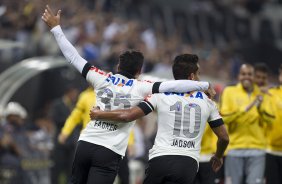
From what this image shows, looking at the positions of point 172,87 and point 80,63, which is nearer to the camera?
point 172,87

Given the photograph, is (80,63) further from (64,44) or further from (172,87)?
(172,87)

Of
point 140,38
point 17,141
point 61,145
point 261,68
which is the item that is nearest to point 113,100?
point 261,68

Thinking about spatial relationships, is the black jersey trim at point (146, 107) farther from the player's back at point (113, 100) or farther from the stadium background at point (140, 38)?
the stadium background at point (140, 38)

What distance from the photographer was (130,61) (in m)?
10.7

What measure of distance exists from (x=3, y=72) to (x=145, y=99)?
9644 millimetres

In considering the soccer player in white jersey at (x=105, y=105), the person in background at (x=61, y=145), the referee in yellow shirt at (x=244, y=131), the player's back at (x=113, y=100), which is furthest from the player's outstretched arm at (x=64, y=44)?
the person in background at (x=61, y=145)

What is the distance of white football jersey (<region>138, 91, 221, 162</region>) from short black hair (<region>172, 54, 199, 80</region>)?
256 millimetres

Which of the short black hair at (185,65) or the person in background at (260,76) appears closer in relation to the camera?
the short black hair at (185,65)

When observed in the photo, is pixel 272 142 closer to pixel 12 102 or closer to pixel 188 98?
pixel 188 98

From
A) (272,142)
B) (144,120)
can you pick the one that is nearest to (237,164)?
(272,142)

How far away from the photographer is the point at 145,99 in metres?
10.4

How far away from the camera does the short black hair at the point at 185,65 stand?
10539 millimetres

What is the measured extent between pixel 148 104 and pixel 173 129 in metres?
0.39

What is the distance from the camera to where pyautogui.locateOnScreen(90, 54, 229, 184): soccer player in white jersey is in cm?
1031
